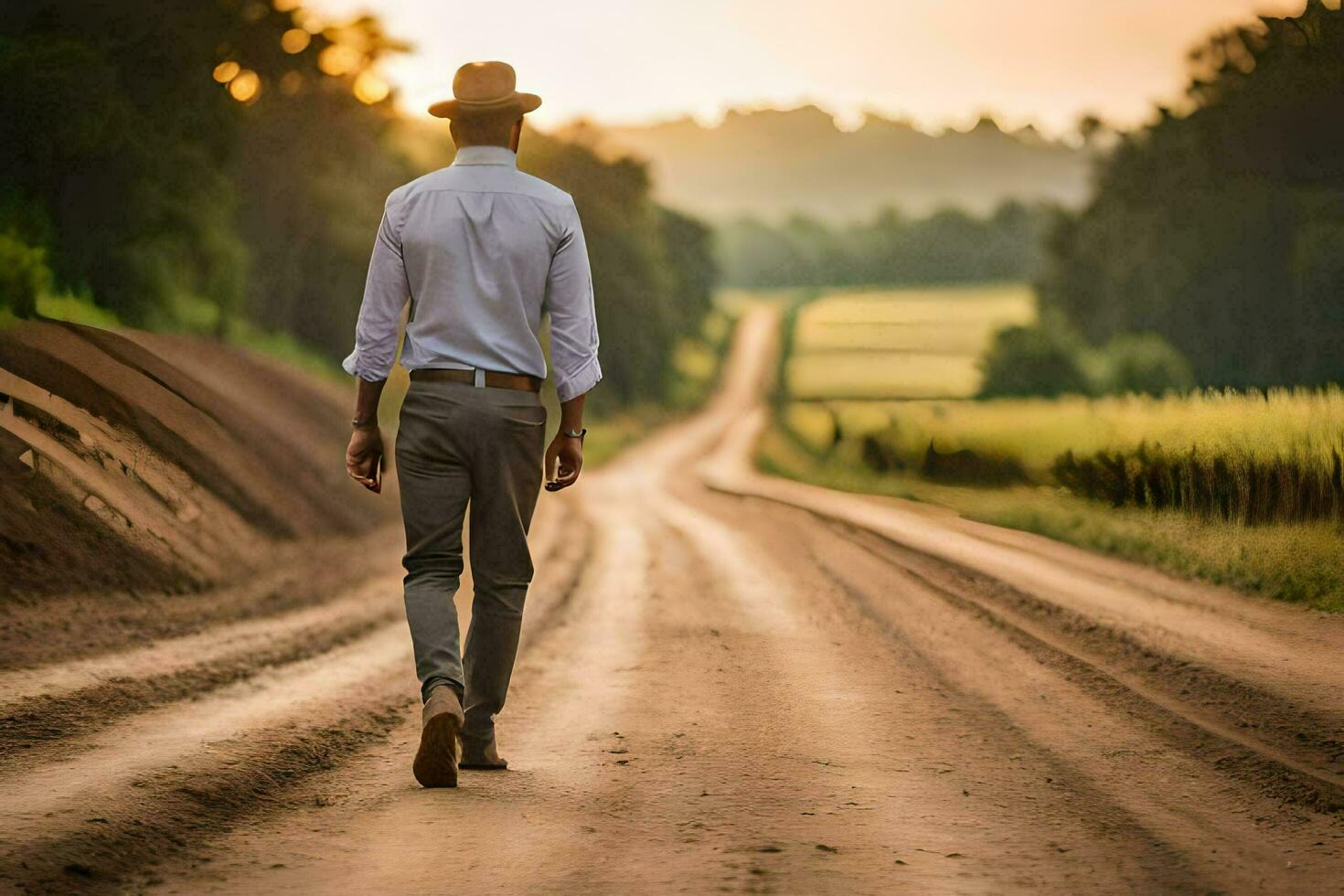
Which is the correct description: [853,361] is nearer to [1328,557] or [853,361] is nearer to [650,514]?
[650,514]

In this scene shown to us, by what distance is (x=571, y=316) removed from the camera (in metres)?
4.62

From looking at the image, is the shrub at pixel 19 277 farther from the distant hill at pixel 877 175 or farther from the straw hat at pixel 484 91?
the distant hill at pixel 877 175

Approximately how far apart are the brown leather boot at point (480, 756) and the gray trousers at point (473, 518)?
0.08 feet

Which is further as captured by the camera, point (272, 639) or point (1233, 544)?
point (1233, 544)

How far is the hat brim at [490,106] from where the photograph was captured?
4613 mm

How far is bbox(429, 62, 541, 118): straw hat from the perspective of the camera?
4.62 m

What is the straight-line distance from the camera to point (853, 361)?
228ft

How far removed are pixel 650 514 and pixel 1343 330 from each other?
36.7 feet

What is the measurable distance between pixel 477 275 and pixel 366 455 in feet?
2.34

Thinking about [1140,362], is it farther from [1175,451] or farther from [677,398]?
[677,398]

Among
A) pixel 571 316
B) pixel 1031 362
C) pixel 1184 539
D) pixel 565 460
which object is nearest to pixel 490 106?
pixel 571 316

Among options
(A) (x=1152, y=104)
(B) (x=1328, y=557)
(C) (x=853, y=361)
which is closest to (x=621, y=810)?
(B) (x=1328, y=557)

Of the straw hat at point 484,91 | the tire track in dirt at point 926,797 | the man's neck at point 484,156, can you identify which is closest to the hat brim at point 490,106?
the straw hat at point 484,91

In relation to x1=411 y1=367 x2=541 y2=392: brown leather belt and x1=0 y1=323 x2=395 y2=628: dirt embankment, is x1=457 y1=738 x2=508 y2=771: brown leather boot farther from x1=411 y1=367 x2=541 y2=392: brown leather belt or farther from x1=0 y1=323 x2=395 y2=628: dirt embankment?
x1=0 y1=323 x2=395 y2=628: dirt embankment
